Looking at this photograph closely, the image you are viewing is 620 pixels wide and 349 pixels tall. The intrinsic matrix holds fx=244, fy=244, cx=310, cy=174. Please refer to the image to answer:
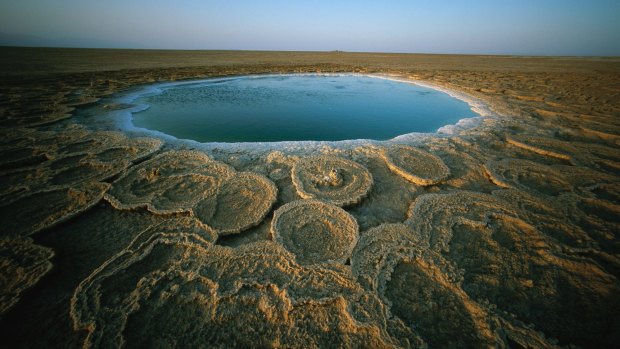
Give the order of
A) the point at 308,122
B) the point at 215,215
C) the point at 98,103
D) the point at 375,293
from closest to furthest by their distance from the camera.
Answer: the point at 375,293 < the point at 215,215 < the point at 308,122 < the point at 98,103

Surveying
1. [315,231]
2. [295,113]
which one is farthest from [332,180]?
[295,113]

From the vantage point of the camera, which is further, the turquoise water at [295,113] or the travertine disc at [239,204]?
the turquoise water at [295,113]

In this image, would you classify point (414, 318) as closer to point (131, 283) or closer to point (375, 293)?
point (375, 293)

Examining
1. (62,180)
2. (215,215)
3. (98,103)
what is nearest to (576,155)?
(215,215)

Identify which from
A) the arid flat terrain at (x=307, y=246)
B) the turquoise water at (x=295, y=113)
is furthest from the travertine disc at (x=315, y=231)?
the turquoise water at (x=295, y=113)

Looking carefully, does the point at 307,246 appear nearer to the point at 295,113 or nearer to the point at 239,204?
the point at 239,204

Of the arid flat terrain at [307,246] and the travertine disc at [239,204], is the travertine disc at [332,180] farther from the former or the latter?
the travertine disc at [239,204]

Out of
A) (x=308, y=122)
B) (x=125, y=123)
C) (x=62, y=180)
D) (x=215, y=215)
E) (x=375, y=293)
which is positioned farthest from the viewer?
(x=308, y=122)
